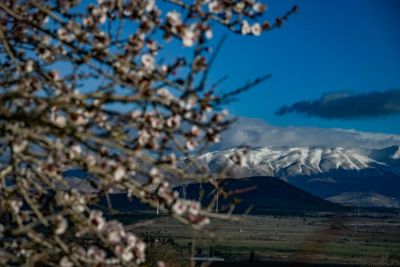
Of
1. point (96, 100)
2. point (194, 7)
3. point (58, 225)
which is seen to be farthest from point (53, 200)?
point (194, 7)

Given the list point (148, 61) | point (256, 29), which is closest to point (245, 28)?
point (256, 29)

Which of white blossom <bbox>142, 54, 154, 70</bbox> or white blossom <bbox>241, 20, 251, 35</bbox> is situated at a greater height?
white blossom <bbox>241, 20, 251, 35</bbox>

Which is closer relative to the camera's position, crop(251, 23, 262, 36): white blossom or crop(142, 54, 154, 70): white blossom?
crop(142, 54, 154, 70): white blossom

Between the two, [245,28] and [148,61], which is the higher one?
[245,28]

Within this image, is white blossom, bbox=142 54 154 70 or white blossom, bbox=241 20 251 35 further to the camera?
white blossom, bbox=241 20 251 35

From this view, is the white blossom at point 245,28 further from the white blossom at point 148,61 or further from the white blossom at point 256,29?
the white blossom at point 148,61

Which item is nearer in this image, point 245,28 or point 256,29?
point 245,28

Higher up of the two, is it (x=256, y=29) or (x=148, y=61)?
(x=256, y=29)

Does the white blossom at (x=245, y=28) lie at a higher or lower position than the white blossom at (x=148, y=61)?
higher

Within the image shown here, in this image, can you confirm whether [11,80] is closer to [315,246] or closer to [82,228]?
[82,228]

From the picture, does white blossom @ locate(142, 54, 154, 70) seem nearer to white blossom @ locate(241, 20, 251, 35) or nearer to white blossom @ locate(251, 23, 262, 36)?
white blossom @ locate(241, 20, 251, 35)

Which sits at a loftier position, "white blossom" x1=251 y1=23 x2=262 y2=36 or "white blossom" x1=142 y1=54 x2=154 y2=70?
"white blossom" x1=251 y1=23 x2=262 y2=36

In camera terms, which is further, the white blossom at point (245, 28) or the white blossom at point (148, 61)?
the white blossom at point (245, 28)

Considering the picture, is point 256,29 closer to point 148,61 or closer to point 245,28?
point 245,28
